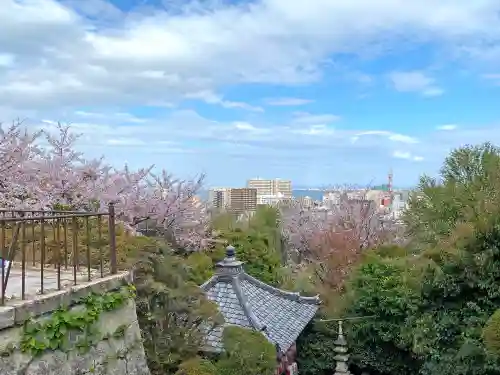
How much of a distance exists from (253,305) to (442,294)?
3.62m

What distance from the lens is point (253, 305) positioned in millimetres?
10289

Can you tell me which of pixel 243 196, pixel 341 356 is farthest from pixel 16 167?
pixel 243 196

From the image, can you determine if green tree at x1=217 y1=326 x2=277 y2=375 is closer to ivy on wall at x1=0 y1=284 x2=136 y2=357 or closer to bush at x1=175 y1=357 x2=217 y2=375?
bush at x1=175 y1=357 x2=217 y2=375

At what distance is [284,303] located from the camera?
11773 millimetres

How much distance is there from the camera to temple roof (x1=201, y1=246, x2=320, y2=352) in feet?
31.2

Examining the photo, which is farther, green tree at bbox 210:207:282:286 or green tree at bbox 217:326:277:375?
green tree at bbox 210:207:282:286

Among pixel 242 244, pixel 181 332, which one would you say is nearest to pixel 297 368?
pixel 242 244

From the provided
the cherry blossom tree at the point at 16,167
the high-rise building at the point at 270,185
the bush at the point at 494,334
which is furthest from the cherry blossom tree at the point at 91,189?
the high-rise building at the point at 270,185

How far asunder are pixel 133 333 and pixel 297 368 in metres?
8.37

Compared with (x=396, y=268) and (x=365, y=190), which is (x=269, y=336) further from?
(x=365, y=190)

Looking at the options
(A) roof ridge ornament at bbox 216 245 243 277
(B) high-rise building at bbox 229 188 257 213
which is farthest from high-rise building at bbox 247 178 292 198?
(A) roof ridge ornament at bbox 216 245 243 277

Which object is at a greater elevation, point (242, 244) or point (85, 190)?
point (85, 190)

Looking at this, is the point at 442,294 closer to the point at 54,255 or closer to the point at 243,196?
the point at 54,255

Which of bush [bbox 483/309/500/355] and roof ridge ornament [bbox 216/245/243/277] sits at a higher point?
roof ridge ornament [bbox 216/245/243/277]
